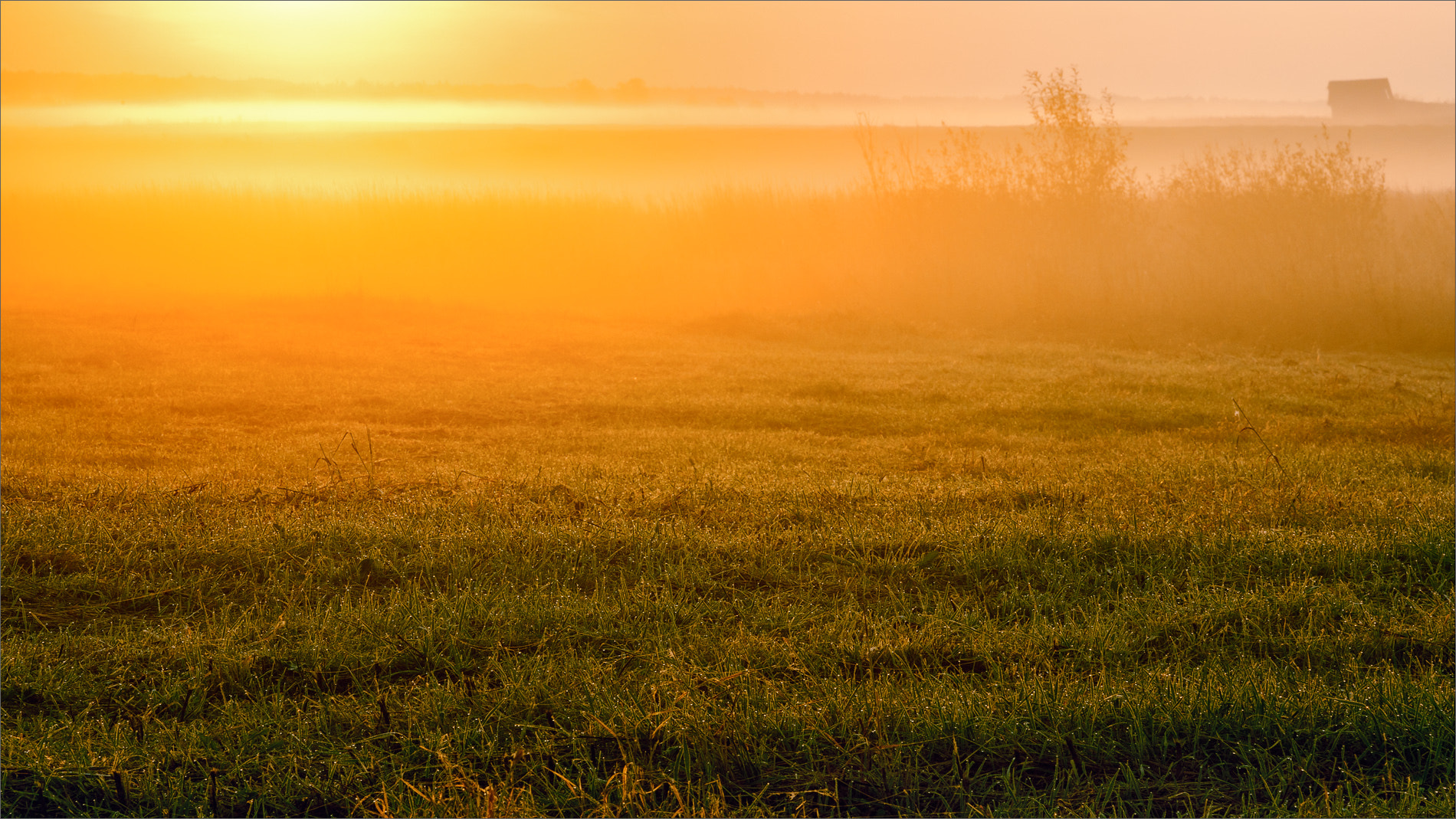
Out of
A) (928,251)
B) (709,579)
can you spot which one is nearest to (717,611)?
(709,579)

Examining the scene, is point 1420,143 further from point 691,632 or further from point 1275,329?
point 691,632

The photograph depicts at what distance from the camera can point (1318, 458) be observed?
740cm

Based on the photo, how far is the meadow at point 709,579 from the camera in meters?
3.24

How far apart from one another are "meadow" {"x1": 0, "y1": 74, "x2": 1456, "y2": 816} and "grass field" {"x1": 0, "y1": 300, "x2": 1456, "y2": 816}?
0.02 m

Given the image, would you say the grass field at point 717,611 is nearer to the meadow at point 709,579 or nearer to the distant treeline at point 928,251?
the meadow at point 709,579

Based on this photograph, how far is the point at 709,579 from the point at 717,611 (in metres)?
0.33

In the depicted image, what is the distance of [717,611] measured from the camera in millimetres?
4531

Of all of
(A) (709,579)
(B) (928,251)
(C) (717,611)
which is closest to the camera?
(C) (717,611)

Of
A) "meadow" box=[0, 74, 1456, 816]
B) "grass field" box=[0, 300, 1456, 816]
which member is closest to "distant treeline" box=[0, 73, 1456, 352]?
"meadow" box=[0, 74, 1456, 816]

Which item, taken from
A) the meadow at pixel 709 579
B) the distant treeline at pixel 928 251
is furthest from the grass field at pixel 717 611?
the distant treeline at pixel 928 251

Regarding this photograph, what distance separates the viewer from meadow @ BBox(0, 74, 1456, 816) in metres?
3.24

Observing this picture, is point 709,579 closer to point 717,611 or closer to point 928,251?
point 717,611

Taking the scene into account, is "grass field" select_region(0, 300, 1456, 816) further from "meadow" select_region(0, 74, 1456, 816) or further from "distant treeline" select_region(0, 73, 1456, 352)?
"distant treeline" select_region(0, 73, 1456, 352)

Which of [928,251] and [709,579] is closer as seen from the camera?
[709,579]
